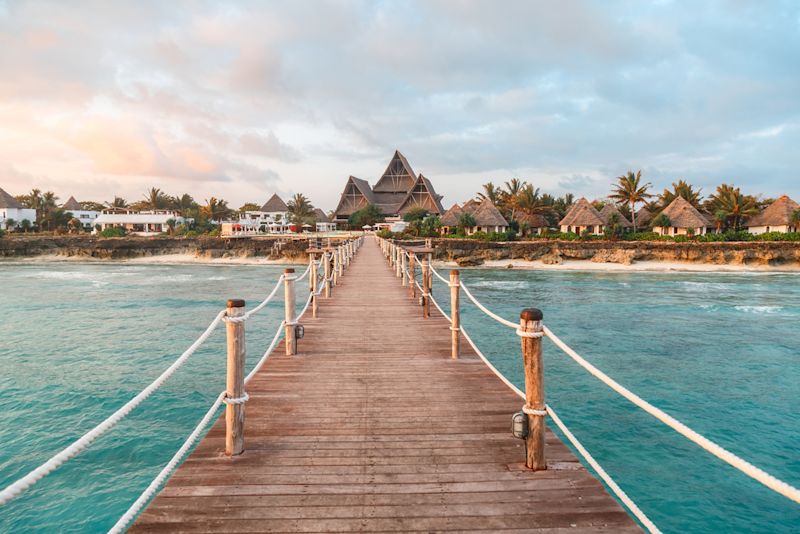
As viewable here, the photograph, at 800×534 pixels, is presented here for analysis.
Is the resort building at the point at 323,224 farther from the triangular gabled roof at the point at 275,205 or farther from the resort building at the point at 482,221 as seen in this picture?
the resort building at the point at 482,221

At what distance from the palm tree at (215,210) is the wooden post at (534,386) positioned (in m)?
82.2

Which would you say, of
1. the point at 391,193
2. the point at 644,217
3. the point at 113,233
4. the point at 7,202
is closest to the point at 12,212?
the point at 7,202

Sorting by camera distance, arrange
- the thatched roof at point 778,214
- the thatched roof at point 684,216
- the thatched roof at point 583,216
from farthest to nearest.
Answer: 1. the thatched roof at point 583,216
2. the thatched roof at point 684,216
3. the thatched roof at point 778,214

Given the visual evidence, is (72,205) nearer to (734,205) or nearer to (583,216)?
(583,216)

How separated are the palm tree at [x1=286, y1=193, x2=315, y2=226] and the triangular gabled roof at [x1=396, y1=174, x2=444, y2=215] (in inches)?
637

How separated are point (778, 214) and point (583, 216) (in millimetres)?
20137

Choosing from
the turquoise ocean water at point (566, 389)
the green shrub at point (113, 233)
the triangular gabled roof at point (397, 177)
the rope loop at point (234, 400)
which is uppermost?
the triangular gabled roof at point (397, 177)

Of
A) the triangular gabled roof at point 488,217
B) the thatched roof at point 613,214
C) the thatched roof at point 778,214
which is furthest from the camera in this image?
the triangular gabled roof at point 488,217

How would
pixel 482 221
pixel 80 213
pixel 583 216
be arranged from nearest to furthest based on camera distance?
pixel 583 216 < pixel 482 221 < pixel 80 213

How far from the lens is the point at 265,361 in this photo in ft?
21.0

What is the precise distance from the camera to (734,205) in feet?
177

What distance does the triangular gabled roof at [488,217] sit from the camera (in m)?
57.2

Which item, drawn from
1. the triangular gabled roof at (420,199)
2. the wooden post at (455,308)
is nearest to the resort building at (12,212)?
the triangular gabled roof at (420,199)

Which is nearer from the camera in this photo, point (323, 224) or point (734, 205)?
point (734, 205)
